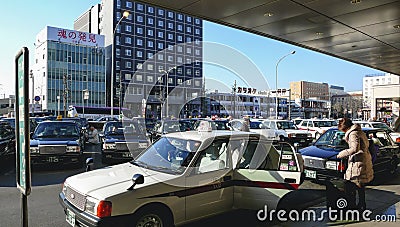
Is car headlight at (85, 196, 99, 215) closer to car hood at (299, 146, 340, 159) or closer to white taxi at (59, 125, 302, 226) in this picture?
white taxi at (59, 125, 302, 226)

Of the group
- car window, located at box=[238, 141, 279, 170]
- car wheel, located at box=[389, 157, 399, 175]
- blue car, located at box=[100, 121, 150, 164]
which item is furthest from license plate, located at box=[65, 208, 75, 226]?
car wheel, located at box=[389, 157, 399, 175]

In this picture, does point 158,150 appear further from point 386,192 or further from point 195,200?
point 386,192

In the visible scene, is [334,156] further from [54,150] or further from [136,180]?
[54,150]

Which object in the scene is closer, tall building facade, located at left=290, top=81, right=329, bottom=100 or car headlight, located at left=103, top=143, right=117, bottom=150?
car headlight, located at left=103, top=143, right=117, bottom=150

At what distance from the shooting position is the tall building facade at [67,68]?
70000 mm

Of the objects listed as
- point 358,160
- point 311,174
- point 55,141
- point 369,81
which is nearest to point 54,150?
point 55,141

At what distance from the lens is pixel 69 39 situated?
237 feet

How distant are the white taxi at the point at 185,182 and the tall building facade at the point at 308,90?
110973mm

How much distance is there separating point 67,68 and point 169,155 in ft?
244

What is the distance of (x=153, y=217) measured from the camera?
14.3 ft

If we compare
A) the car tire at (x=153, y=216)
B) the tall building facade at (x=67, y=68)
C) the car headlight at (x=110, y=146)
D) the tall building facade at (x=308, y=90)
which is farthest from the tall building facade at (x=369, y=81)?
the car tire at (x=153, y=216)

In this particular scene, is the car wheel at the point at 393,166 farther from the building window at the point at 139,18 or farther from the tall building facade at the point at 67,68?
the building window at the point at 139,18

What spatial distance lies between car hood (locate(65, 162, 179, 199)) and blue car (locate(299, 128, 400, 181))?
4539 mm

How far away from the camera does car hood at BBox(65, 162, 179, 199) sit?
4.18 meters
